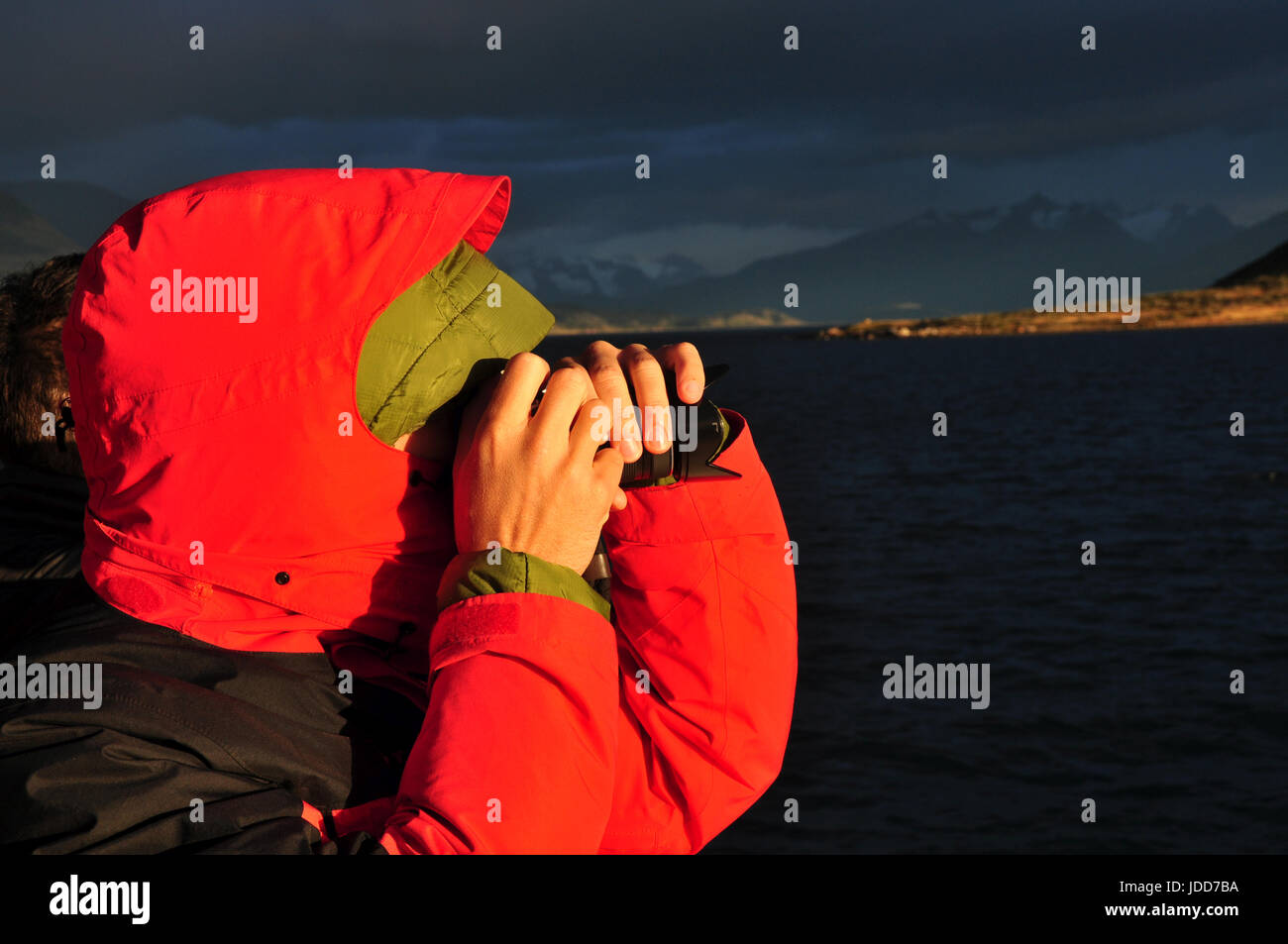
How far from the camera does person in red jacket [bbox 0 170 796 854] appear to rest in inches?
64.4

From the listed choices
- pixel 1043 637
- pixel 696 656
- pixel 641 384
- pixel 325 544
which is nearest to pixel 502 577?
pixel 325 544

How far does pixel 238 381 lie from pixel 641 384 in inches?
29.3

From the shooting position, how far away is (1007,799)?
59.0ft

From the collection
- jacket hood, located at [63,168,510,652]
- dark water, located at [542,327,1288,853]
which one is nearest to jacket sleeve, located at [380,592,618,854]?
jacket hood, located at [63,168,510,652]

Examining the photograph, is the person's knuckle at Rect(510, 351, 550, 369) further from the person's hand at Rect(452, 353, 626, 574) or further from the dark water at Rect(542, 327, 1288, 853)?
the dark water at Rect(542, 327, 1288, 853)

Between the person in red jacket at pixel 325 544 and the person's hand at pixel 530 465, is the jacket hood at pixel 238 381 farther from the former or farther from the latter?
the person's hand at pixel 530 465

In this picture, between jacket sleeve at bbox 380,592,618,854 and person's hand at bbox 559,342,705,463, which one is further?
person's hand at bbox 559,342,705,463

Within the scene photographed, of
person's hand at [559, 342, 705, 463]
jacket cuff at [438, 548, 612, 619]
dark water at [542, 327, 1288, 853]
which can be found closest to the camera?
jacket cuff at [438, 548, 612, 619]

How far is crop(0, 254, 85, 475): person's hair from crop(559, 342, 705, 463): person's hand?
1089 mm

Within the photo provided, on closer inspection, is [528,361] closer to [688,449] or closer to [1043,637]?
[688,449]

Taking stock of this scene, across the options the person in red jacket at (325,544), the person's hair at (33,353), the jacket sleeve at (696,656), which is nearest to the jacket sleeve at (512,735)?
the person in red jacket at (325,544)

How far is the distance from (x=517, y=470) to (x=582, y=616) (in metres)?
0.27

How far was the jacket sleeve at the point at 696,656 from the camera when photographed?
2338 millimetres
